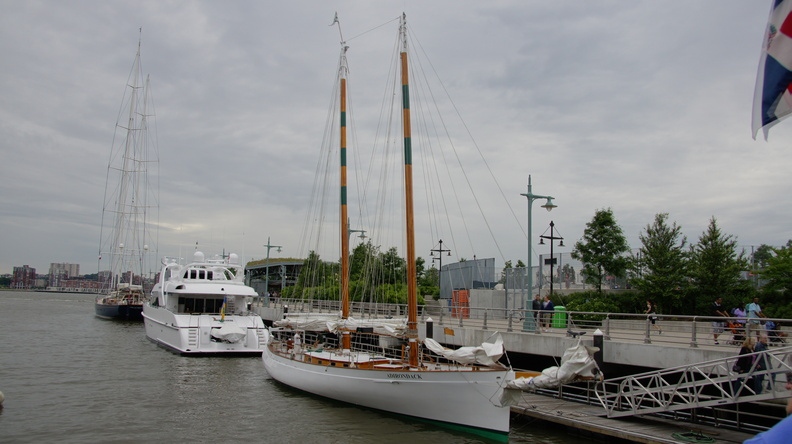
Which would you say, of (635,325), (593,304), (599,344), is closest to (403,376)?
(599,344)

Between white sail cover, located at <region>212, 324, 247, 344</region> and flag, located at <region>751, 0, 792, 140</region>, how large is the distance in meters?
29.8

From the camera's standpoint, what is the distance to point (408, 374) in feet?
54.3

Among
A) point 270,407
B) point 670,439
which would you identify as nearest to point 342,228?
point 270,407

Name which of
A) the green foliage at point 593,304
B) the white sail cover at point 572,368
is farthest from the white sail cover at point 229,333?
the white sail cover at point 572,368

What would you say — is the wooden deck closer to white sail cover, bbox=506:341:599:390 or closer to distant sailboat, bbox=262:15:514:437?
white sail cover, bbox=506:341:599:390

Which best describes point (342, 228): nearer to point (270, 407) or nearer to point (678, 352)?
point (270, 407)

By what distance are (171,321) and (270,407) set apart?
622 inches

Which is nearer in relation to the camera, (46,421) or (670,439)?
(670,439)

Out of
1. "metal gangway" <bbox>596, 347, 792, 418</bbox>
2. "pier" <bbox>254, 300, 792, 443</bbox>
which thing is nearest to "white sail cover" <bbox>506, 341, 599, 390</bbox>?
"pier" <bbox>254, 300, 792, 443</bbox>

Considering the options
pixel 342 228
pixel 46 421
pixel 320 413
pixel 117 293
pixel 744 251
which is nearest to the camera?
pixel 46 421

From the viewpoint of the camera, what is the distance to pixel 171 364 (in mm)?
27922

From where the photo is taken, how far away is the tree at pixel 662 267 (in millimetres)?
32344

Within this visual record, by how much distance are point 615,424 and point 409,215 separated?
879 centimetres

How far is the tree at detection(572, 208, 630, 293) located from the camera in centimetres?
3609
